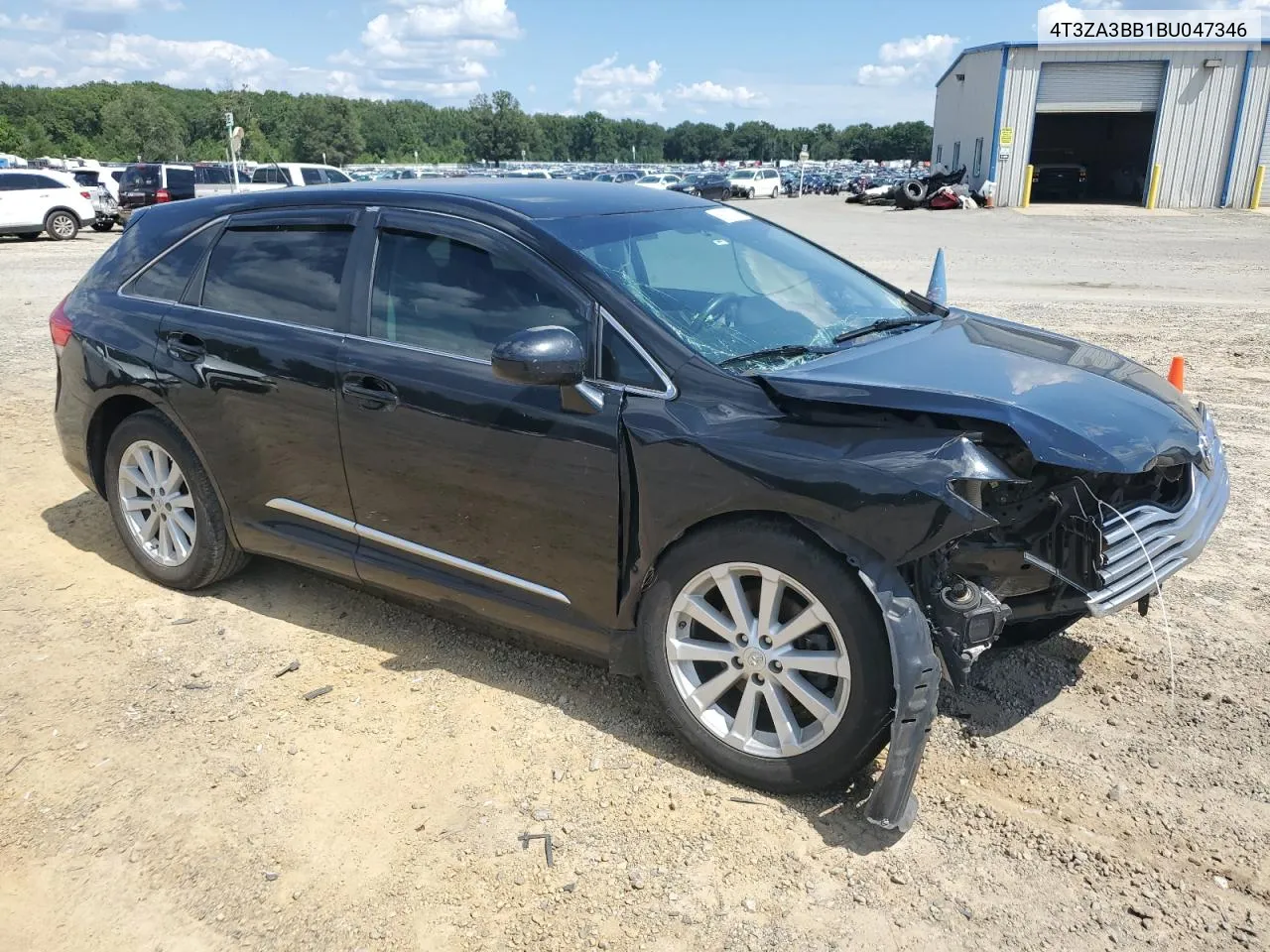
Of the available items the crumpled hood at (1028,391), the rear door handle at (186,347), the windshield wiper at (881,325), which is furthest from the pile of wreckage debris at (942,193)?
the rear door handle at (186,347)

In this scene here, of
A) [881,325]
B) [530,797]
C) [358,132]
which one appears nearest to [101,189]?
[881,325]

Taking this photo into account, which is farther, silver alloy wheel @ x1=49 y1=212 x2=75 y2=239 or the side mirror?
silver alloy wheel @ x1=49 y1=212 x2=75 y2=239

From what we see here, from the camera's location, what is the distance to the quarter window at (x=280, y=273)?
12.3 ft

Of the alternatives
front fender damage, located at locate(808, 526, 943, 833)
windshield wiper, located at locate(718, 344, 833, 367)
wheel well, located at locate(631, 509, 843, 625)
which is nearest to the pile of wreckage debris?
windshield wiper, located at locate(718, 344, 833, 367)

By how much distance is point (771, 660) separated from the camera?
9.48ft

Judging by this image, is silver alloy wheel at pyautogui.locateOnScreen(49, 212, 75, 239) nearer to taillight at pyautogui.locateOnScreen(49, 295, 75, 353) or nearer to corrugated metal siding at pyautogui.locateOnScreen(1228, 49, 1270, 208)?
taillight at pyautogui.locateOnScreen(49, 295, 75, 353)

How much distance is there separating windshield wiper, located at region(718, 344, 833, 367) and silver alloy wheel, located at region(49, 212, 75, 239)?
25846 mm

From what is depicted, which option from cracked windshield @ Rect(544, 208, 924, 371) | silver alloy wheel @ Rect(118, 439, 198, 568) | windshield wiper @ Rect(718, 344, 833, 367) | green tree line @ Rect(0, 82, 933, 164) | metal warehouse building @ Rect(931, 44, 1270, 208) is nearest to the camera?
windshield wiper @ Rect(718, 344, 833, 367)

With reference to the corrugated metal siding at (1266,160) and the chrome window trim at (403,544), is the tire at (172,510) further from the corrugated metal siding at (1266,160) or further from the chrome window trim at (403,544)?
the corrugated metal siding at (1266,160)

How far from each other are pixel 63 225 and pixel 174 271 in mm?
23702

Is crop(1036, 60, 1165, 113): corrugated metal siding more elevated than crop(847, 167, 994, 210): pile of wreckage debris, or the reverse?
crop(1036, 60, 1165, 113): corrugated metal siding

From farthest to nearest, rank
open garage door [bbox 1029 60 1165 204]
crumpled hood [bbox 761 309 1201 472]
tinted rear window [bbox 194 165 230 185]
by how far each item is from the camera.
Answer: open garage door [bbox 1029 60 1165 204]
tinted rear window [bbox 194 165 230 185]
crumpled hood [bbox 761 309 1201 472]

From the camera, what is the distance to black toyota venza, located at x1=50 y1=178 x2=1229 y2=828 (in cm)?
273

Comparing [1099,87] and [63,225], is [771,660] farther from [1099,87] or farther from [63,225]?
[1099,87]
